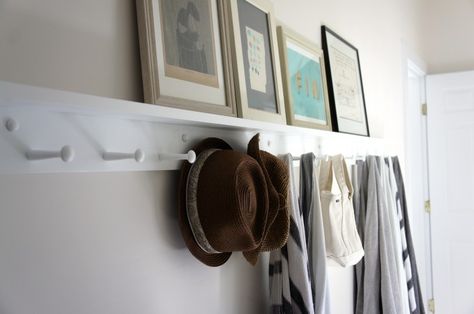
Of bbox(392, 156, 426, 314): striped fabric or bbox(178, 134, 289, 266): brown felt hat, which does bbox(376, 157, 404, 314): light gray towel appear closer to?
bbox(392, 156, 426, 314): striped fabric

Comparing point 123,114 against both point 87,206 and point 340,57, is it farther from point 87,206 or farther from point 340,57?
point 340,57

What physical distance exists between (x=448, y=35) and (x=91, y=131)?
287 cm

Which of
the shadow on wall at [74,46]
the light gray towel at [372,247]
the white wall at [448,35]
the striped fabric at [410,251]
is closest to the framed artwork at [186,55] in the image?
the shadow on wall at [74,46]

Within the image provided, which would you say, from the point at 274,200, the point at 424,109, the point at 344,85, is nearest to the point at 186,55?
the point at 274,200

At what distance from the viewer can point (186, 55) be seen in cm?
77

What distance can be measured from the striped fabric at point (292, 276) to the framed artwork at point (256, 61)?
0.17 meters

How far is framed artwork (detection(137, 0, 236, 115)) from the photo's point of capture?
2.25 feet

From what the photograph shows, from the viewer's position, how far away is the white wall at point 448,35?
2709 millimetres

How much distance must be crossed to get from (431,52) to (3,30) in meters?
2.93

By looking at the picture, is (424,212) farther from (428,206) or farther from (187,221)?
(187,221)

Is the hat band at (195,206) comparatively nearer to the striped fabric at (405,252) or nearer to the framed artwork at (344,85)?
the framed artwork at (344,85)

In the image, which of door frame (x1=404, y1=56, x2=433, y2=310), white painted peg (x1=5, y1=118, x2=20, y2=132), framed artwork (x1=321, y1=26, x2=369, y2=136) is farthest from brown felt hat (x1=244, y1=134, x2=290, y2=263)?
door frame (x1=404, y1=56, x2=433, y2=310)

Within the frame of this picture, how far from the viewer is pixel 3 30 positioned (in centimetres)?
51

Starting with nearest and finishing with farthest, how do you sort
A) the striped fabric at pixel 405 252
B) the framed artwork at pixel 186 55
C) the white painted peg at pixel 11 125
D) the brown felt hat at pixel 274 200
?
the white painted peg at pixel 11 125
the framed artwork at pixel 186 55
the brown felt hat at pixel 274 200
the striped fabric at pixel 405 252
